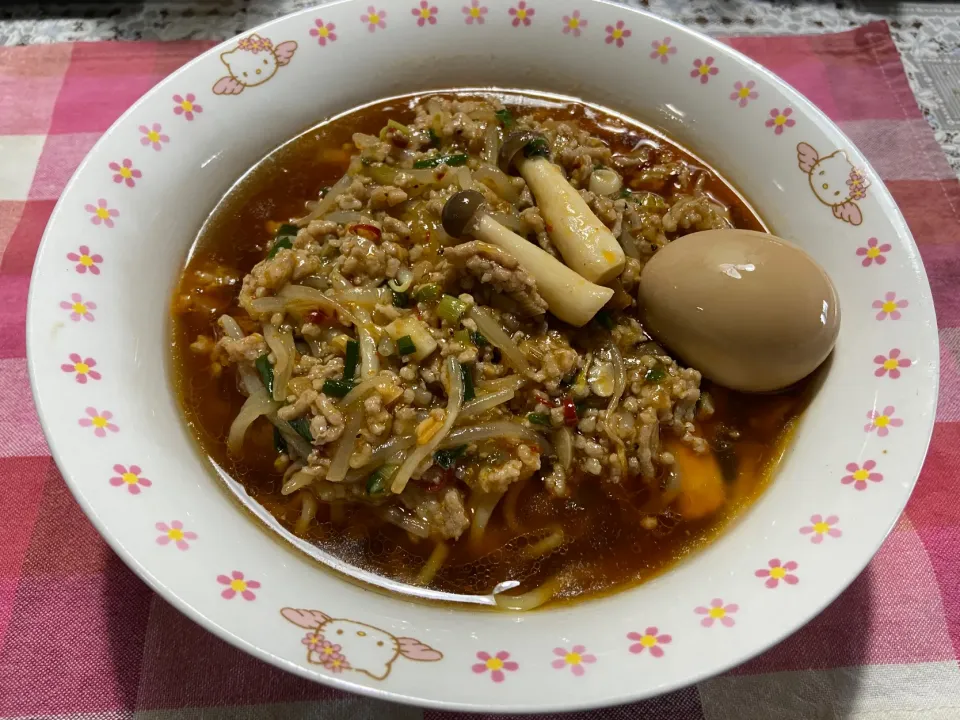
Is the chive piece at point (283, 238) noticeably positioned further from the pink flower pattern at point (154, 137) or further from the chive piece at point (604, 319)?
the chive piece at point (604, 319)

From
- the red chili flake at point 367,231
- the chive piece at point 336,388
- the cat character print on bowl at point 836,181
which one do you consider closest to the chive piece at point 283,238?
the red chili flake at point 367,231

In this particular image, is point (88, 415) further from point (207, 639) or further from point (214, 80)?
point (214, 80)

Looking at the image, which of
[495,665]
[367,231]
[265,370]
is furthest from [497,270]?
[495,665]

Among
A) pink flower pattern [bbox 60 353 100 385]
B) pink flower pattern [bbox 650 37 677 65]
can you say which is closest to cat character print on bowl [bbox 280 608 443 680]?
pink flower pattern [bbox 60 353 100 385]

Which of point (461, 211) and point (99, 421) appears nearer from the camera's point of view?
point (99, 421)

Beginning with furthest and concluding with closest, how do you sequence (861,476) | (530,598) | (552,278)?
(552,278) < (530,598) < (861,476)

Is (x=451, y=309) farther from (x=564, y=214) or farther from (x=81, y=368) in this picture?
(x=81, y=368)
